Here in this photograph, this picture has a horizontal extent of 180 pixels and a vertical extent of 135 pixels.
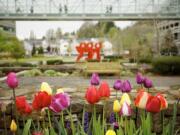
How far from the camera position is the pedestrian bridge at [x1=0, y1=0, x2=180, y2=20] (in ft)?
105

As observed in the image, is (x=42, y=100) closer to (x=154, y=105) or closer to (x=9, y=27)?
(x=154, y=105)

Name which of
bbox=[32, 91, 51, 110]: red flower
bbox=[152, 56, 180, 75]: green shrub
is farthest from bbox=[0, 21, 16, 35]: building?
bbox=[32, 91, 51, 110]: red flower

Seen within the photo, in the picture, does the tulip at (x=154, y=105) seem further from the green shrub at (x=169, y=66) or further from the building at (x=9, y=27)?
the building at (x=9, y=27)

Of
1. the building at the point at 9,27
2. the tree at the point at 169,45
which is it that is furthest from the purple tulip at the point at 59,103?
the building at the point at 9,27

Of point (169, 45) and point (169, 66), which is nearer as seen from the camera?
point (169, 66)

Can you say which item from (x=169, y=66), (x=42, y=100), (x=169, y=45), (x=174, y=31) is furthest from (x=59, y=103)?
(x=174, y=31)

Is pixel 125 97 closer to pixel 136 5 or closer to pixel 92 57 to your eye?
pixel 92 57

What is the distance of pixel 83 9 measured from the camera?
3275cm

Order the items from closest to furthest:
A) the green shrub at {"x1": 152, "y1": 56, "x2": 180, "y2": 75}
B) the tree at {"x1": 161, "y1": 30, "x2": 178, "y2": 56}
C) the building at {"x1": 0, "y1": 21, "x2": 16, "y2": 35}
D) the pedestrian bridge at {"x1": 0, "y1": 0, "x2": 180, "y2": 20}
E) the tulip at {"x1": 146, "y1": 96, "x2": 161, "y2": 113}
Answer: the tulip at {"x1": 146, "y1": 96, "x2": 161, "y2": 113} < the green shrub at {"x1": 152, "y1": 56, "x2": 180, "y2": 75} < the pedestrian bridge at {"x1": 0, "y1": 0, "x2": 180, "y2": 20} < the tree at {"x1": 161, "y1": 30, "x2": 178, "y2": 56} < the building at {"x1": 0, "y1": 21, "x2": 16, "y2": 35}

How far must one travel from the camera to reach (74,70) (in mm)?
21500

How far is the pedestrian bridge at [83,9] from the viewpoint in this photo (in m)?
32.0

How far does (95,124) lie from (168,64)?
59.8ft

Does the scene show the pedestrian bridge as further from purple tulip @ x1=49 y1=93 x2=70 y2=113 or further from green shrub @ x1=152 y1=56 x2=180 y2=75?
purple tulip @ x1=49 y1=93 x2=70 y2=113

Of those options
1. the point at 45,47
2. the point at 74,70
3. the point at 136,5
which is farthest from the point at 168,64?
the point at 45,47
